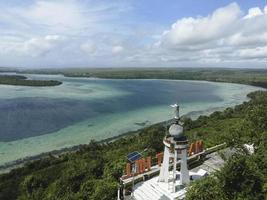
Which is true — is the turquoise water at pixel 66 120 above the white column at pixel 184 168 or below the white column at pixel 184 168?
below

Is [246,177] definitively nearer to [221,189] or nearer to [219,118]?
[221,189]

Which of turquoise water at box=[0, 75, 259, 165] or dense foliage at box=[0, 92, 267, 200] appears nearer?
dense foliage at box=[0, 92, 267, 200]

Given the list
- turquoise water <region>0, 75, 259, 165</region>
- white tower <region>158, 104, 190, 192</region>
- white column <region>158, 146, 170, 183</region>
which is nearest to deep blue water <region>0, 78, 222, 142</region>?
turquoise water <region>0, 75, 259, 165</region>

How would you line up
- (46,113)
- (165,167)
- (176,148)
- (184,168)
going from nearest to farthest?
(176,148) → (184,168) → (165,167) → (46,113)

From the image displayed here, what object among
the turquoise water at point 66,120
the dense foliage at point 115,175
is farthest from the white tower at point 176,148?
the turquoise water at point 66,120

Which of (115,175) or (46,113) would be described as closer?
(115,175)

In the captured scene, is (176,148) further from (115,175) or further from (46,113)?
(46,113)

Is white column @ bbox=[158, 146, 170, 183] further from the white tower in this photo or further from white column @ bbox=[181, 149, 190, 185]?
white column @ bbox=[181, 149, 190, 185]

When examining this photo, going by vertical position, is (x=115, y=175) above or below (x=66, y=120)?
above


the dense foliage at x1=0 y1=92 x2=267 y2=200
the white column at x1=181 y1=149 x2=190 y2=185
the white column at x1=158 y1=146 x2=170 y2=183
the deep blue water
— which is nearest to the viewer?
the dense foliage at x1=0 y1=92 x2=267 y2=200

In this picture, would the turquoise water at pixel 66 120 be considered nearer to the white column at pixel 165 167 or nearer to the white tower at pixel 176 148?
the white column at pixel 165 167

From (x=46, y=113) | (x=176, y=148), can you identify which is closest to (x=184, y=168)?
(x=176, y=148)
